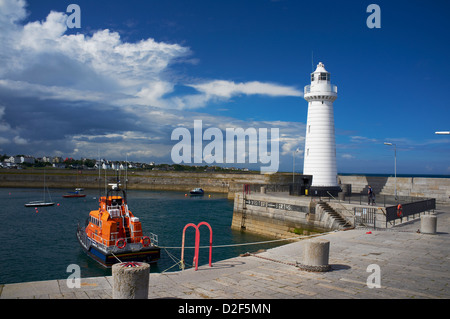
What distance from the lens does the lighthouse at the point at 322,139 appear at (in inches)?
1152

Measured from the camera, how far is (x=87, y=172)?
3723 inches

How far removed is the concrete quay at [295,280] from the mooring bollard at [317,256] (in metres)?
0.20

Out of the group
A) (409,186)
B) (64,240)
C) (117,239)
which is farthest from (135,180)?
(117,239)

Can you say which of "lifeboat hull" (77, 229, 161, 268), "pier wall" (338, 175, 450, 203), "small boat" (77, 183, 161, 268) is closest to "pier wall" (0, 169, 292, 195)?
"pier wall" (338, 175, 450, 203)

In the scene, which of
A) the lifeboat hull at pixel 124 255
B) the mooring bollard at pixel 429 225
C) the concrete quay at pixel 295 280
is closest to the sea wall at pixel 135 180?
the lifeboat hull at pixel 124 255

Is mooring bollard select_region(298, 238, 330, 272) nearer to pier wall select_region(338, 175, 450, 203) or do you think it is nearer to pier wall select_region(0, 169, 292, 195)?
pier wall select_region(338, 175, 450, 203)

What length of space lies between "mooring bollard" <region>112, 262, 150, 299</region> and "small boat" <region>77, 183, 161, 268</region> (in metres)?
11.3

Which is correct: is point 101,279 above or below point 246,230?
above

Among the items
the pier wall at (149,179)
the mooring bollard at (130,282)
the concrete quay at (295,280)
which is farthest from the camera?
the pier wall at (149,179)

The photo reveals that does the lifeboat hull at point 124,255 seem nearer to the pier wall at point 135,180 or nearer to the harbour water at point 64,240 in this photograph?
the harbour water at point 64,240

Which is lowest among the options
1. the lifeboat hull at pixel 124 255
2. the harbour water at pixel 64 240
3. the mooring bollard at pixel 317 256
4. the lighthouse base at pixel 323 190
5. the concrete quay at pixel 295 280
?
the harbour water at pixel 64 240

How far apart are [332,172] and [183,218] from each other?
60.6 ft
